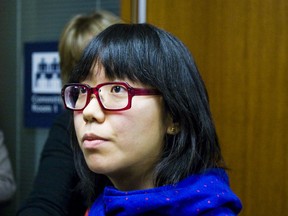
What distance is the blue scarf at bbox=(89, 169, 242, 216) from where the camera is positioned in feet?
3.06

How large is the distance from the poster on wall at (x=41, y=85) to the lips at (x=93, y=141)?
4.45 ft

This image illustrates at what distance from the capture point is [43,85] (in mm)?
2299

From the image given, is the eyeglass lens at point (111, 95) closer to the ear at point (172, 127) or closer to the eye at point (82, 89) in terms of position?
the eye at point (82, 89)

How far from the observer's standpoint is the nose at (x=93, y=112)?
899 mm

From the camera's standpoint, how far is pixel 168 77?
96 cm

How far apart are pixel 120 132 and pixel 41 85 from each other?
1488mm

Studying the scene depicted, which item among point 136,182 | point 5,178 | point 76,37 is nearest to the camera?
point 136,182

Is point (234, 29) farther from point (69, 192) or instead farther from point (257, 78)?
point (69, 192)

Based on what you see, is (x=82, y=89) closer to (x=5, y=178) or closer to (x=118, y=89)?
(x=118, y=89)

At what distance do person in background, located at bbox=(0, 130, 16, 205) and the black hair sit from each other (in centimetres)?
134

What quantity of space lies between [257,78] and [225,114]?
6.2 inches

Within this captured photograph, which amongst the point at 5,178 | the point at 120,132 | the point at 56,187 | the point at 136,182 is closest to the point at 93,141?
the point at 120,132

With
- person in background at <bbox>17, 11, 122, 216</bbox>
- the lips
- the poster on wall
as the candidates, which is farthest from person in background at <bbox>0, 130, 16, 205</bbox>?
the lips

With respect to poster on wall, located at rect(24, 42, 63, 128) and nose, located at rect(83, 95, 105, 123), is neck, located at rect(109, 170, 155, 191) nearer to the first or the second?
nose, located at rect(83, 95, 105, 123)
